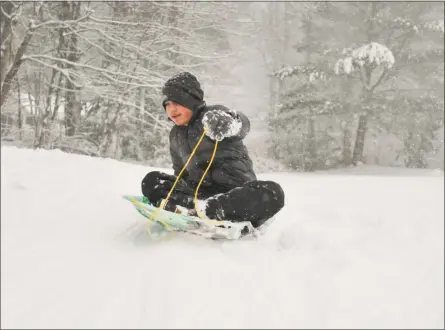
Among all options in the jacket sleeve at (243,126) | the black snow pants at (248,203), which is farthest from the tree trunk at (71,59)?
the black snow pants at (248,203)

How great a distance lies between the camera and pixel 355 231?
2.51 meters

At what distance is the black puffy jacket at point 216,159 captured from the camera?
2.53 meters

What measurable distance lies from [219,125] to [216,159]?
1.01 feet

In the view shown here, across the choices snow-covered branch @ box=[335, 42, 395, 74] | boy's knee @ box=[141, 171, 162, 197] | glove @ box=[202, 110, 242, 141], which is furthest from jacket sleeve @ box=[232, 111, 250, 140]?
snow-covered branch @ box=[335, 42, 395, 74]

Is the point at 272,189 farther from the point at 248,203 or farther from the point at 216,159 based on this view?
the point at 216,159

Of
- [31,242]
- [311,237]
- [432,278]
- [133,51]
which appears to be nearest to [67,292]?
[31,242]

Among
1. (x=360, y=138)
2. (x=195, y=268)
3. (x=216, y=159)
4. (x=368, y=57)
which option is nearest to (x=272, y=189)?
(x=216, y=159)

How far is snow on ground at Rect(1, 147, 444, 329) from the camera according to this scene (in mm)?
1535

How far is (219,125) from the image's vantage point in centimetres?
230

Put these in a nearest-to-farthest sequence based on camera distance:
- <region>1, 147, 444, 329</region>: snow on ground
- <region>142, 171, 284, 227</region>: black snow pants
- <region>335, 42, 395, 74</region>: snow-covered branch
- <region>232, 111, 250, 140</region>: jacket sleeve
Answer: <region>1, 147, 444, 329</region>: snow on ground, <region>142, 171, 284, 227</region>: black snow pants, <region>232, 111, 250, 140</region>: jacket sleeve, <region>335, 42, 395, 74</region>: snow-covered branch

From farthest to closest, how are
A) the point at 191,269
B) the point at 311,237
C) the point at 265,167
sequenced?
the point at 265,167
the point at 311,237
the point at 191,269

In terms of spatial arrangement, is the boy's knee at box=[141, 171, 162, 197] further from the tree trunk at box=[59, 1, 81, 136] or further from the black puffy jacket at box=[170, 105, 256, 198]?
the tree trunk at box=[59, 1, 81, 136]

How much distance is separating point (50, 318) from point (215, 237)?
42.8 inches

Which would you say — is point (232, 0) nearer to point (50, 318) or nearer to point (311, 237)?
point (311, 237)
